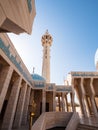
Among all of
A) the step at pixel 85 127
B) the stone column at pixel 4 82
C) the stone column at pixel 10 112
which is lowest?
the step at pixel 85 127

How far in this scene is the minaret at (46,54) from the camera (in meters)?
27.3

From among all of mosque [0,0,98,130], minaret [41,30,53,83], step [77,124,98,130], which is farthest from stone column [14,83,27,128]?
minaret [41,30,53,83]

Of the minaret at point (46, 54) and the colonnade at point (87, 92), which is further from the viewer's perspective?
the minaret at point (46, 54)

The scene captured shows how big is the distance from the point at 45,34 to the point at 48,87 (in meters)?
21.6

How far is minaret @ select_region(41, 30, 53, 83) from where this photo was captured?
27.3 meters

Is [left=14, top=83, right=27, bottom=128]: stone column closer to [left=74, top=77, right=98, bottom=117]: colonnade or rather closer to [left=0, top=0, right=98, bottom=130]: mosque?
[left=0, top=0, right=98, bottom=130]: mosque

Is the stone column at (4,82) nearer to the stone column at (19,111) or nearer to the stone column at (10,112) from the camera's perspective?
the stone column at (10,112)

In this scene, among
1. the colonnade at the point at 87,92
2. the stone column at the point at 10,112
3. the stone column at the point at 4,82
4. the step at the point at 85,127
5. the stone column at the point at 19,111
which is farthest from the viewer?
the colonnade at the point at 87,92

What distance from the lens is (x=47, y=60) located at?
28.8 m

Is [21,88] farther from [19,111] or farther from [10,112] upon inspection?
[10,112]

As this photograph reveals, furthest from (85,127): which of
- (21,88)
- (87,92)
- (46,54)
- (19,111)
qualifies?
(46,54)

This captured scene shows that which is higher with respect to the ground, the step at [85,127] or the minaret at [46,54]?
the minaret at [46,54]

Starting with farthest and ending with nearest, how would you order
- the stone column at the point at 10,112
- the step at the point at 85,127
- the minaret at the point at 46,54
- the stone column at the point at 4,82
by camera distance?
the minaret at the point at 46,54
the step at the point at 85,127
the stone column at the point at 10,112
the stone column at the point at 4,82

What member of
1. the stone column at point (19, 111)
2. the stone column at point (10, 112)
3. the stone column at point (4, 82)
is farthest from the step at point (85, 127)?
the stone column at point (4, 82)
